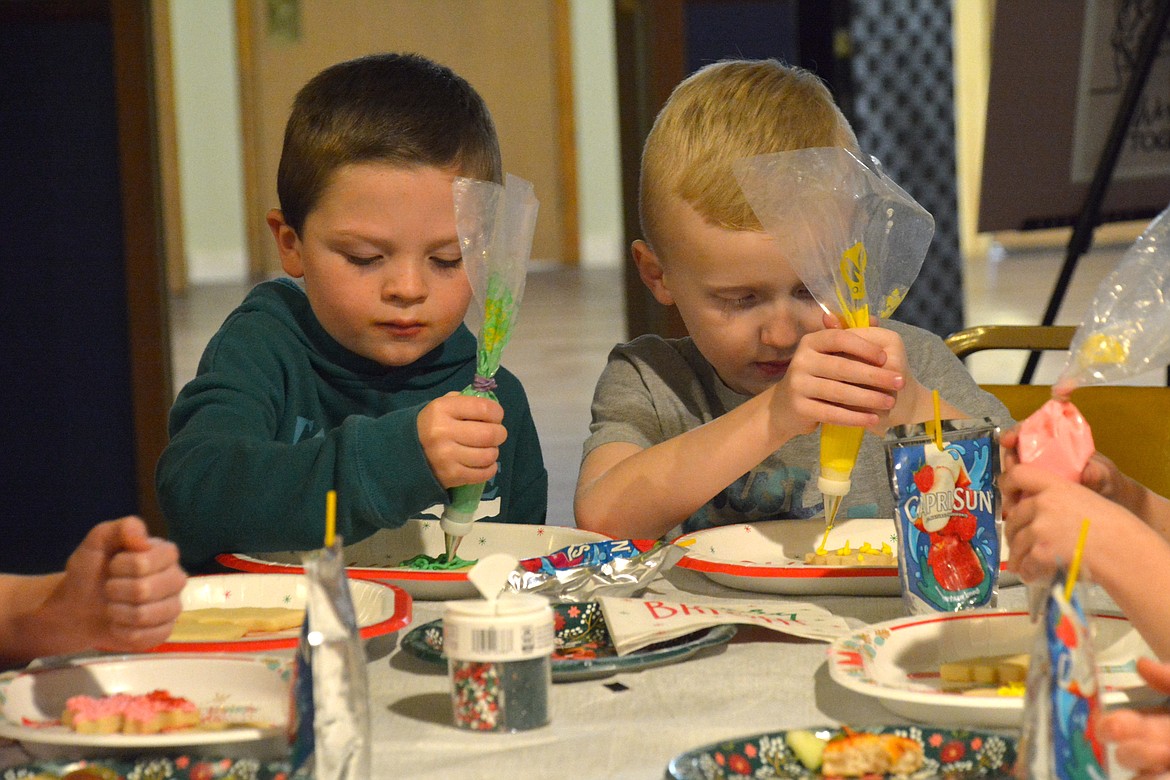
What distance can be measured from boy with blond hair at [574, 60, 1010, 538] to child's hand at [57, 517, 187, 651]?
2.11 ft

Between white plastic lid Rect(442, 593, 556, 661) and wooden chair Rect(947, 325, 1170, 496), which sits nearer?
white plastic lid Rect(442, 593, 556, 661)

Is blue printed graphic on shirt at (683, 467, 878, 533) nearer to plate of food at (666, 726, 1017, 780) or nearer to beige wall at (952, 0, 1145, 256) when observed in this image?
plate of food at (666, 726, 1017, 780)

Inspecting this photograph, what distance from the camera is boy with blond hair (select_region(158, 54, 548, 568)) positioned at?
1295mm

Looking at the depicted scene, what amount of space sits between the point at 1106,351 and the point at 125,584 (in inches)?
26.4

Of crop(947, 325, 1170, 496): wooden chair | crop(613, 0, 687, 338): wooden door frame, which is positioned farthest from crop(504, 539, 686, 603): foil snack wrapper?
crop(613, 0, 687, 338): wooden door frame

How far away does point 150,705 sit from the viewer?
839 millimetres

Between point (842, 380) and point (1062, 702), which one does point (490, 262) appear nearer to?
point (842, 380)

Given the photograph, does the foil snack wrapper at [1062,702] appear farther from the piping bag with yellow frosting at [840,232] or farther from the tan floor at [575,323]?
the tan floor at [575,323]

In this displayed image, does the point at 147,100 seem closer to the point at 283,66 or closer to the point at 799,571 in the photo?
the point at 799,571

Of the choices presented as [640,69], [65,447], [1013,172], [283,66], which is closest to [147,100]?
[65,447]

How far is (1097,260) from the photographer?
9680 millimetres

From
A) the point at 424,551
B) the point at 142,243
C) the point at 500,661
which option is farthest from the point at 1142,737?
the point at 142,243

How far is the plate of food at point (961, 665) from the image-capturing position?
32.6 inches

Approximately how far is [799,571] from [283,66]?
31.7 ft
